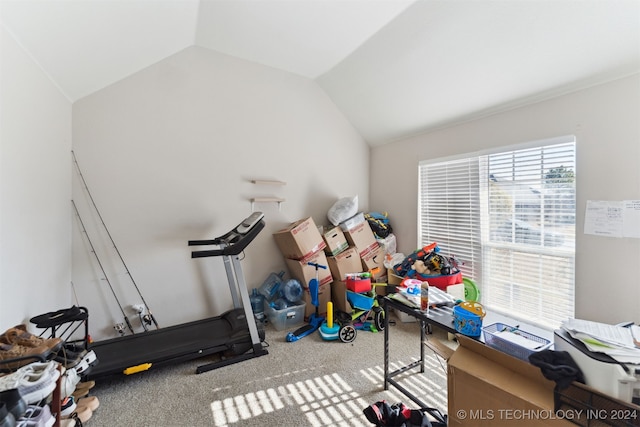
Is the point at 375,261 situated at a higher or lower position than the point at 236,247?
lower

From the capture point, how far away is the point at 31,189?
1.88 m

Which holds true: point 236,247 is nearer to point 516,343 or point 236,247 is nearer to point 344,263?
point 344,263

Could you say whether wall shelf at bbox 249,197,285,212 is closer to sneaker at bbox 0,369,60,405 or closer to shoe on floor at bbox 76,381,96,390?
shoe on floor at bbox 76,381,96,390

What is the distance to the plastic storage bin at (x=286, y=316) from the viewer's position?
3.04m

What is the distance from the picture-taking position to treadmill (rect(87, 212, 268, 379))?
7.04 feet

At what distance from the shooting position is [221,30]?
279 cm

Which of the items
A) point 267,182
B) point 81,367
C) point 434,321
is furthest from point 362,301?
point 81,367

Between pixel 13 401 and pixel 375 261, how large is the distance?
3.20m

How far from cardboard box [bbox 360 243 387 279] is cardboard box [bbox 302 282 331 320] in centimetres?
56

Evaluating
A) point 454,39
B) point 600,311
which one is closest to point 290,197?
point 454,39

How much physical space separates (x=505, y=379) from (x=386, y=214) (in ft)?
9.46

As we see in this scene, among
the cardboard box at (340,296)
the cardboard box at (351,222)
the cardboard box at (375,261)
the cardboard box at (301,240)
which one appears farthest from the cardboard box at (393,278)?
the cardboard box at (301,240)

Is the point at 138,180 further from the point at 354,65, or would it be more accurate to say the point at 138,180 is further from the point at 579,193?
the point at 579,193

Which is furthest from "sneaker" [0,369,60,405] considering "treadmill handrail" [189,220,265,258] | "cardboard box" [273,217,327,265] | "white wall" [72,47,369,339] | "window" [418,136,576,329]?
"window" [418,136,576,329]
